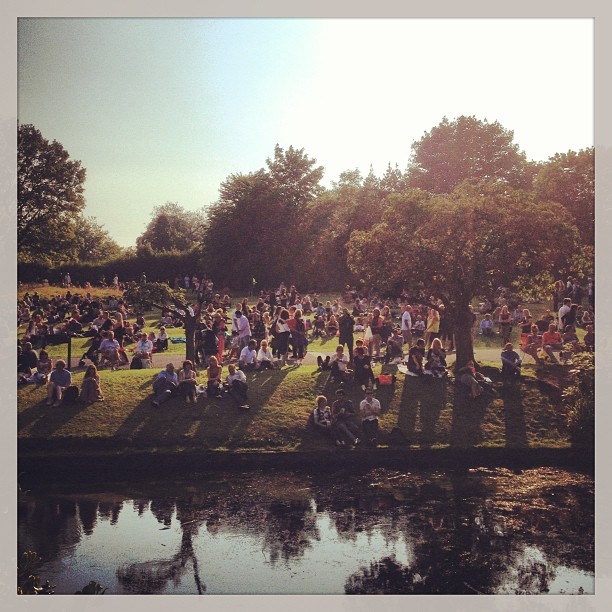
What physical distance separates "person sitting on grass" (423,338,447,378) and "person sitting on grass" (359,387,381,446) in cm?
187

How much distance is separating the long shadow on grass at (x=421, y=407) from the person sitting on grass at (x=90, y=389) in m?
6.05

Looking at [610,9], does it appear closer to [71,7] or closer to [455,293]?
[455,293]

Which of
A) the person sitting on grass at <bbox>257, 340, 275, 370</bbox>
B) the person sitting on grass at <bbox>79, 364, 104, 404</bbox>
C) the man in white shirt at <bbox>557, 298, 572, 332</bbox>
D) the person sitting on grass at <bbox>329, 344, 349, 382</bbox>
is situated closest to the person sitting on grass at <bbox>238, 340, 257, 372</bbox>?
the person sitting on grass at <bbox>257, 340, 275, 370</bbox>

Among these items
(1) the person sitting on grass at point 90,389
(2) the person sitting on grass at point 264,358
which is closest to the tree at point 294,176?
(2) the person sitting on grass at point 264,358

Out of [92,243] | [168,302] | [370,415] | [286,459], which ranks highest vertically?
[92,243]

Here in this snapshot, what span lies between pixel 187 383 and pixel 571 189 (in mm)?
9200

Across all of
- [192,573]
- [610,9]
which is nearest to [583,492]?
[192,573]

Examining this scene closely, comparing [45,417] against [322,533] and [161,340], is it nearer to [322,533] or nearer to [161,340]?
[161,340]

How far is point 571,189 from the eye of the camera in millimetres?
17234

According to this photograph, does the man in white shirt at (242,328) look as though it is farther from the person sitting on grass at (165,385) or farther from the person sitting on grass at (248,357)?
the person sitting on grass at (165,385)

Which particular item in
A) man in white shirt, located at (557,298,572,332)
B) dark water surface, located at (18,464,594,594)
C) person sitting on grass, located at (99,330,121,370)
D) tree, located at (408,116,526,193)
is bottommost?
dark water surface, located at (18,464,594,594)

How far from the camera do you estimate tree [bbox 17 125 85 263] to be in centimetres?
1449

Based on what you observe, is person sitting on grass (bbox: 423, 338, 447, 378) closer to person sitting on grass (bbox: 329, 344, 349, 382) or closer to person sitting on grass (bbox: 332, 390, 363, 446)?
person sitting on grass (bbox: 329, 344, 349, 382)

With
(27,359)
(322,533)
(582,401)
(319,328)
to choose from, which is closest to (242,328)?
(319,328)
